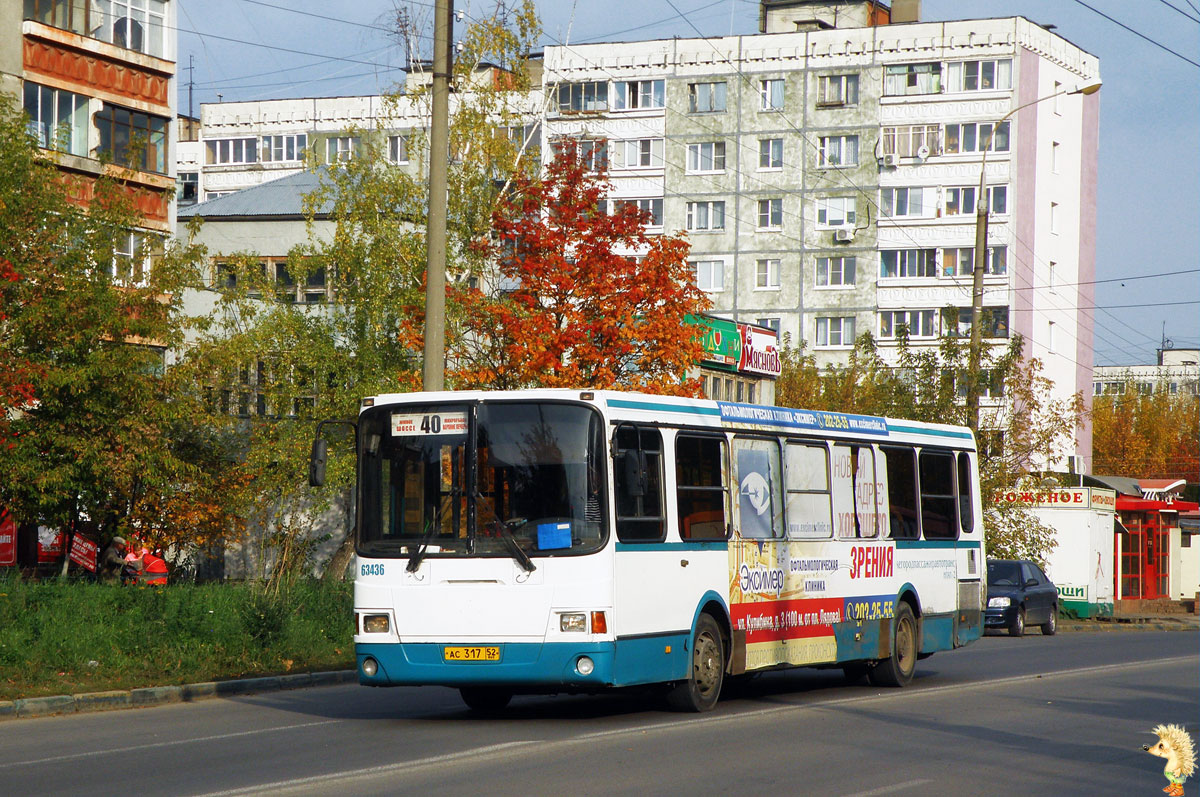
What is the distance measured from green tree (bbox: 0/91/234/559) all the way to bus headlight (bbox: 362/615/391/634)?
30.3 feet

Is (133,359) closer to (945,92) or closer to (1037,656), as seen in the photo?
(1037,656)

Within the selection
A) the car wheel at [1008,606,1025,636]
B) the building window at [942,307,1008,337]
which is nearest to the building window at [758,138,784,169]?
the building window at [942,307,1008,337]

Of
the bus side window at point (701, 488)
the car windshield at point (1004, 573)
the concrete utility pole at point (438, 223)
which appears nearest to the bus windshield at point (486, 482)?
the bus side window at point (701, 488)

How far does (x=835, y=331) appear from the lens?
81.7 m

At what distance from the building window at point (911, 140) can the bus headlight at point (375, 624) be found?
68.6m

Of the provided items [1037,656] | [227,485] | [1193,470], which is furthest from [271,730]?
[1193,470]

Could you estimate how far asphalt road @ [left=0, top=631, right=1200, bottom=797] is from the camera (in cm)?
1057

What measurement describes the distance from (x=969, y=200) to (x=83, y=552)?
53.5 m

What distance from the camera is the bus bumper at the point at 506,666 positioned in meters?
13.5

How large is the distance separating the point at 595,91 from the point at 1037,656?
63.3 metres

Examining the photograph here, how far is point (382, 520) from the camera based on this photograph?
14492mm

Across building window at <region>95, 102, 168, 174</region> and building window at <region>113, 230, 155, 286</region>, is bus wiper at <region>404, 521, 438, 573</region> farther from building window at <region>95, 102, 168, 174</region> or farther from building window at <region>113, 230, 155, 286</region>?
building window at <region>95, 102, 168, 174</region>

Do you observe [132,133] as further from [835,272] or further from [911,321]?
[911,321]

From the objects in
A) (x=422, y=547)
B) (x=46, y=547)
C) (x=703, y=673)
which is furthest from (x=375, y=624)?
(x=46, y=547)
